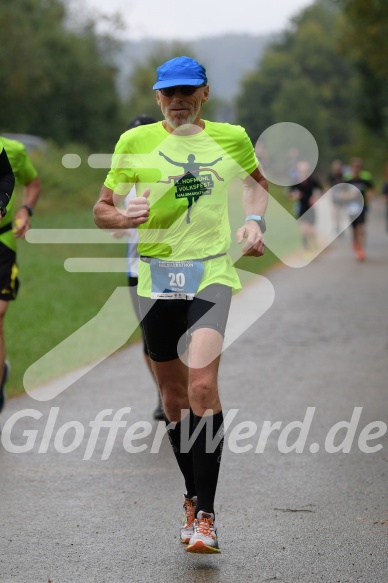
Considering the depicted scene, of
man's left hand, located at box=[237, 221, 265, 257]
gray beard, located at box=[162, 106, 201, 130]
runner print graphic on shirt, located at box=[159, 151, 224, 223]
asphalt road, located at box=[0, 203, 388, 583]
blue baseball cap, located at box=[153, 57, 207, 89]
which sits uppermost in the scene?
blue baseball cap, located at box=[153, 57, 207, 89]

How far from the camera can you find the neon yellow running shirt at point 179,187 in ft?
18.1

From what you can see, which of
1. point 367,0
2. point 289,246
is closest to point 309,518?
point 289,246

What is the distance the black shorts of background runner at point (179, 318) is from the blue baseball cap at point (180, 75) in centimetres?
91

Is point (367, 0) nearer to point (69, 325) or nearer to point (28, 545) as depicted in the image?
point (69, 325)

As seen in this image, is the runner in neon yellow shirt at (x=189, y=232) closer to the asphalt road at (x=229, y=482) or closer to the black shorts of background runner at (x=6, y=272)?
the asphalt road at (x=229, y=482)

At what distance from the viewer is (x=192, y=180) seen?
18.1 feet

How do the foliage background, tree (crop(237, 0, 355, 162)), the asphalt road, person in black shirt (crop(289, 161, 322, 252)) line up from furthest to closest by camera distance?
1. tree (crop(237, 0, 355, 162))
2. person in black shirt (crop(289, 161, 322, 252))
3. the foliage background
4. the asphalt road

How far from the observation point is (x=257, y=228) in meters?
5.64

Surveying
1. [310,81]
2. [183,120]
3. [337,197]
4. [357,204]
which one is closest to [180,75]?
[183,120]

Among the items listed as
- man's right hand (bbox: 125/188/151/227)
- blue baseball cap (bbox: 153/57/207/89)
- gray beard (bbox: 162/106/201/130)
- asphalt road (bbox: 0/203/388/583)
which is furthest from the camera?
gray beard (bbox: 162/106/201/130)

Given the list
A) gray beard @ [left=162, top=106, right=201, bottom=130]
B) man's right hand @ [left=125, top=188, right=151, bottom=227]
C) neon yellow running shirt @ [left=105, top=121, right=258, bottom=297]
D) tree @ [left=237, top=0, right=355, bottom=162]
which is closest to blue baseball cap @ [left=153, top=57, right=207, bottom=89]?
gray beard @ [left=162, top=106, right=201, bottom=130]

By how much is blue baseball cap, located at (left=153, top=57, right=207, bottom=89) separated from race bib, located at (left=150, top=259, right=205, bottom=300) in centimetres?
80

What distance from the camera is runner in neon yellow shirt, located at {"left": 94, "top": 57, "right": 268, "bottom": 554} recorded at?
5.40 metres

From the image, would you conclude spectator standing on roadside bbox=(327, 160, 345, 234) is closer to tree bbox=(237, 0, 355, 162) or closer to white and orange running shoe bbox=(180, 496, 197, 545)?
white and orange running shoe bbox=(180, 496, 197, 545)
